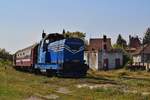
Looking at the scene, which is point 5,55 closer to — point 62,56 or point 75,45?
point 75,45

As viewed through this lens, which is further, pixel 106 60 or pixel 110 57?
pixel 110 57

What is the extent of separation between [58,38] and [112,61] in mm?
36472

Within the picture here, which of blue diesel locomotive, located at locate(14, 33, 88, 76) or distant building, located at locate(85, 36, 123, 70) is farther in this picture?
distant building, located at locate(85, 36, 123, 70)

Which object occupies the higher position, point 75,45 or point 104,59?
point 75,45

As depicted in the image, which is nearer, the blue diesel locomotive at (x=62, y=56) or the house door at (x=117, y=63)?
the blue diesel locomotive at (x=62, y=56)

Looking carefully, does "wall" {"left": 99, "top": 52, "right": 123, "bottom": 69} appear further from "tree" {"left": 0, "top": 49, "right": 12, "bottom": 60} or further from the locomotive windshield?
the locomotive windshield

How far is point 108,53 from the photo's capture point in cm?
7812

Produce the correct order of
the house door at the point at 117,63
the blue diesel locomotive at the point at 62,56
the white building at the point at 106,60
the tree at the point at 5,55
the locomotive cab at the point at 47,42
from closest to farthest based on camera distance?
1. the blue diesel locomotive at the point at 62,56
2. the locomotive cab at the point at 47,42
3. the white building at the point at 106,60
4. the house door at the point at 117,63
5. the tree at the point at 5,55

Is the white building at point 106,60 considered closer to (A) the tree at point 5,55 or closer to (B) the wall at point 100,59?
(B) the wall at point 100,59

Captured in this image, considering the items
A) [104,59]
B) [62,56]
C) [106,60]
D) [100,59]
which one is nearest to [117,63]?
[106,60]

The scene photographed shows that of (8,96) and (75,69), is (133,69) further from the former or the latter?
(8,96)

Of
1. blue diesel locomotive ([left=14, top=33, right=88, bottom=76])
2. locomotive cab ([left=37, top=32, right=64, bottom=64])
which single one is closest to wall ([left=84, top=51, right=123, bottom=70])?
blue diesel locomotive ([left=14, top=33, right=88, bottom=76])

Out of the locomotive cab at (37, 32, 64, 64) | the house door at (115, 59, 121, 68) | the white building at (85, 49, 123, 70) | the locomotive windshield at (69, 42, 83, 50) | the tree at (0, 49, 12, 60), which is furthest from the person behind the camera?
the tree at (0, 49, 12, 60)

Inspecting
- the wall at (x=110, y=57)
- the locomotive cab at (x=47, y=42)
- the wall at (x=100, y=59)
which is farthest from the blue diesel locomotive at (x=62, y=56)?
the wall at (x=110, y=57)
